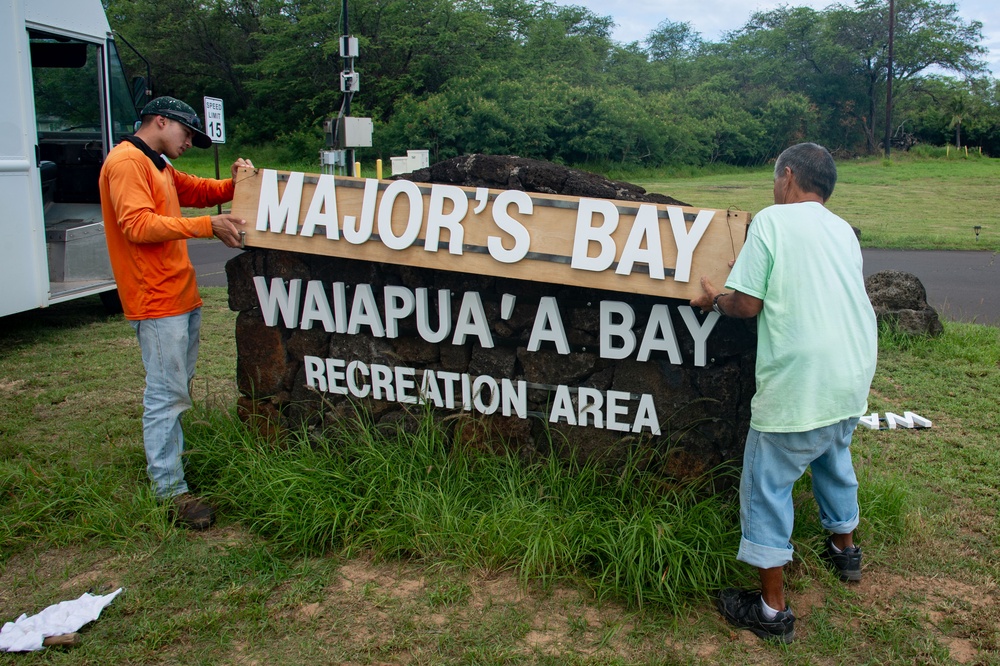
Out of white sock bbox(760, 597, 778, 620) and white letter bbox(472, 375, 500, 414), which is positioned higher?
white letter bbox(472, 375, 500, 414)

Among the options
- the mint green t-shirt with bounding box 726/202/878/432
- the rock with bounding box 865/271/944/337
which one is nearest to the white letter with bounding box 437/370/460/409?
the mint green t-shirt with bounding box 726/202/878/432

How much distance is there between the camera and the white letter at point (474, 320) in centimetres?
374

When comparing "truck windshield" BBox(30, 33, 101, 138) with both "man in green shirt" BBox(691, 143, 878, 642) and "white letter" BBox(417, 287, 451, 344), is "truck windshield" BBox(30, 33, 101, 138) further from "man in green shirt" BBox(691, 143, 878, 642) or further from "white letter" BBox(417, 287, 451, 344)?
"man in green shirt" BBox(691, 143, 878, 642)

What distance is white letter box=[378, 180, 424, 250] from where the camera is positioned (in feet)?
12.0

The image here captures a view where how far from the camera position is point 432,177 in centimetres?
408

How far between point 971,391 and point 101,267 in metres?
7.46

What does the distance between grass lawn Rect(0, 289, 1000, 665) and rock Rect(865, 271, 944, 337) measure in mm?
2332

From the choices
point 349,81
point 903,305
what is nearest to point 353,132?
point 349,81

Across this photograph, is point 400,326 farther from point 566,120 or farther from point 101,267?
point 566,120

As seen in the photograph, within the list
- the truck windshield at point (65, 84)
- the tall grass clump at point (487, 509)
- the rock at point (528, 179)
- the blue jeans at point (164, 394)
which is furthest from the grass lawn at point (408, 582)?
the truck windshield at point (65, 84)

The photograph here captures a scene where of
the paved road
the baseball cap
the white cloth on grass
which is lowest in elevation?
the white cloth on grass

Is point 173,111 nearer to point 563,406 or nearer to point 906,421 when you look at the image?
point 563,406

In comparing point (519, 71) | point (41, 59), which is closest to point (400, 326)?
point (41, 59)

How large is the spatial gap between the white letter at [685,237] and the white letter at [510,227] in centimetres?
58
